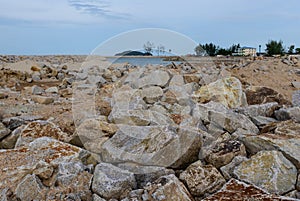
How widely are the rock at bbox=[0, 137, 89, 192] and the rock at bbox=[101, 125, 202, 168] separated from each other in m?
0.29

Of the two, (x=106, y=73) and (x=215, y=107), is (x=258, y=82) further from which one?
(x=215, y=107)

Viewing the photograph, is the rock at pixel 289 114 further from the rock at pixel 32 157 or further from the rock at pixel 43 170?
the rock at pixel 43 170

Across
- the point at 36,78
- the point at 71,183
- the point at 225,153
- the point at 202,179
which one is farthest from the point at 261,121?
the point at 36,78

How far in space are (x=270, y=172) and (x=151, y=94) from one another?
2267 mm

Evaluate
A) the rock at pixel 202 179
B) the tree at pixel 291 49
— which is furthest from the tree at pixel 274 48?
the rock at pixel 202 179

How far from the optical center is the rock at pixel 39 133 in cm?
331

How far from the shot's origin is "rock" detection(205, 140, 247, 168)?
2.90 m

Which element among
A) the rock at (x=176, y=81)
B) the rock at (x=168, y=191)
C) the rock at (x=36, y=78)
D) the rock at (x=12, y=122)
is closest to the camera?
the rock at (x=168, y=191)

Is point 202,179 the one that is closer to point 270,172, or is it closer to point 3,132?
point 270,172

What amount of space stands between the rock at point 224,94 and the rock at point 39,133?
7.32ft

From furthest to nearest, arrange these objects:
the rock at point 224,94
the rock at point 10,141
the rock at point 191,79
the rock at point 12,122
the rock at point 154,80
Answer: the rock at point 191,79
the rock at point 154,80
the rock at point 224,94
the rock at point 12,122
the rock at point 10,141

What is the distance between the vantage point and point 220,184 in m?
2.68

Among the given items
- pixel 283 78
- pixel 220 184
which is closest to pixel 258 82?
pixel 283 78

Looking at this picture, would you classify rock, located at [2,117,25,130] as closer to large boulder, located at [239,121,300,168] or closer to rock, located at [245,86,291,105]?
large boulder, located at [239,121,300,168]
